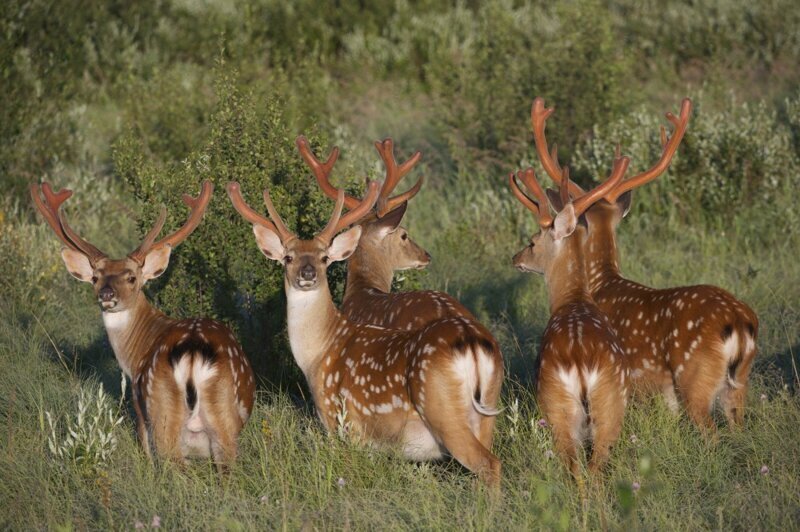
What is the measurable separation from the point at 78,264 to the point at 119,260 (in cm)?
25

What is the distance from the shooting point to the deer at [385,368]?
5070 mm

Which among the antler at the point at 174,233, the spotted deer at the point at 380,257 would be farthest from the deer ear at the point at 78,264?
the spotted deer at the point at 380,257

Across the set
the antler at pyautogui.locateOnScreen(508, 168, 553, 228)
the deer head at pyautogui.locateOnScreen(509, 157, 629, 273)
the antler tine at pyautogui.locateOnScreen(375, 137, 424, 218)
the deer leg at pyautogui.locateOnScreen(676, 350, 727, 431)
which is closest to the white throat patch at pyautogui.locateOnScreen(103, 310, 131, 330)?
the antler tine at pyautogui.locateOnScreen(375, 137, 424, 218)

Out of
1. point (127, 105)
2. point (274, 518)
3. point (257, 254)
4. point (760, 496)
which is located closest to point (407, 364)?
point (274, 518)

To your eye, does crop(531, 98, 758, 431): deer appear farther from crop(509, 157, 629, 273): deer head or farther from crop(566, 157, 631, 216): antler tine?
crop(566, 157, 631, 216): antler tine

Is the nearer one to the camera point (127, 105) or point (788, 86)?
point (127, 105)

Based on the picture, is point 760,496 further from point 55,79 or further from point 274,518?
point 55,79

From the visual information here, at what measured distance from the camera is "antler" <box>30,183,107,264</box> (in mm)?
6203

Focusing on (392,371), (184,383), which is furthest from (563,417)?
(184,383)

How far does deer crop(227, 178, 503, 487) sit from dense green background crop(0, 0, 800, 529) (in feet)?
0.59

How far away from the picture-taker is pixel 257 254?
7172mm

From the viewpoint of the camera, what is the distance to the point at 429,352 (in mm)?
5074

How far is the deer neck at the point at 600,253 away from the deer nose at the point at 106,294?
2.62m

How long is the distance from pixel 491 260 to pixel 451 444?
429 centimetres
